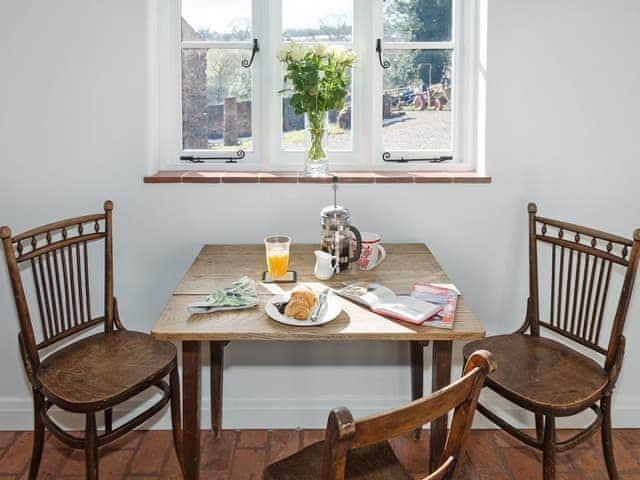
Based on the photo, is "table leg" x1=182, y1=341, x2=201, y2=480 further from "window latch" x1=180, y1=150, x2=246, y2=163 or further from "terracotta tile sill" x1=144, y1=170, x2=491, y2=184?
"window latch" x1=180, y1=150, x2=246, y2=163

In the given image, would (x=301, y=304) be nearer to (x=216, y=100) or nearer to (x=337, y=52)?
(x=337, y=52)

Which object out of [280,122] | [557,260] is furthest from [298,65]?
[557,260]

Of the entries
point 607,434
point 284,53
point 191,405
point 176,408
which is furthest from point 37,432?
point 607,434

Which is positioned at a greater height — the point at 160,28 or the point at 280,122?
the point at 160,28

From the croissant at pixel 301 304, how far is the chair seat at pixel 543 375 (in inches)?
24.6

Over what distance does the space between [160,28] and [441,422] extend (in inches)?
72.6

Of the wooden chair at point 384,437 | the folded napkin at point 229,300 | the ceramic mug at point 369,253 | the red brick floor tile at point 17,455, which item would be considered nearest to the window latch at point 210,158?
the ceramic mug at point 369,253

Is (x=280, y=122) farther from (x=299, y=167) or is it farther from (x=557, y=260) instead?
(x=557, y=260)

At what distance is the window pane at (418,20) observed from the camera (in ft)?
8.83

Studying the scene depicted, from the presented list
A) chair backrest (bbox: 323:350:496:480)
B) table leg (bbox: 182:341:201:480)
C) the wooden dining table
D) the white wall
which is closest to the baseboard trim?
the white wall

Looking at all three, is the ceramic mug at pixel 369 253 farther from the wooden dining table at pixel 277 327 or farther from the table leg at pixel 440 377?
the table leg at pixel 440 377

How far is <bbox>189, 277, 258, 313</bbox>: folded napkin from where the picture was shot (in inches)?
72.3

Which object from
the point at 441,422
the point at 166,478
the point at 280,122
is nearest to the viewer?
the point at 441,422

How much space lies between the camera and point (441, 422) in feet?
5.88
